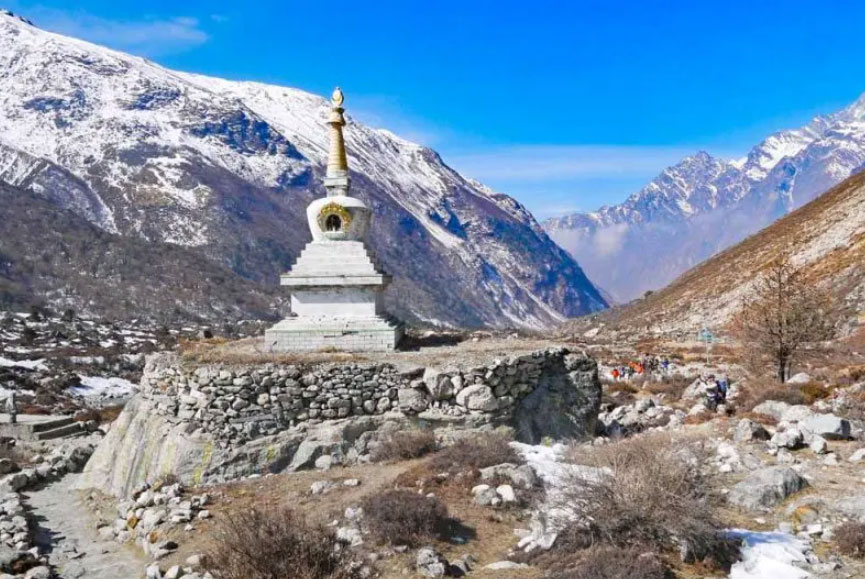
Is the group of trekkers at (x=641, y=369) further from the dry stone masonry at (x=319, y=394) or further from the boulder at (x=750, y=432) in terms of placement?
the boulder at (x=750, y=432)

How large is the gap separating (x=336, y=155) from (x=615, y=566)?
17.3 metres

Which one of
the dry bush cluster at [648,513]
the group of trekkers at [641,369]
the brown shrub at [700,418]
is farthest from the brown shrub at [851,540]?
the group of trekkers at [641,369]

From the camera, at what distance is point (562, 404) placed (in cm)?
1764

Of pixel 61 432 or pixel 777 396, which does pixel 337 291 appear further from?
pixel 61 432

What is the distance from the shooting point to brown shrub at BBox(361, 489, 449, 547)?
9.97 m

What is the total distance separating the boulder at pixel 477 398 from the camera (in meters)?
15.9

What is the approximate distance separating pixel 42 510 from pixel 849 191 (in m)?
85.0

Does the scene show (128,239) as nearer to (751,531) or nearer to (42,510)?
(42,510)

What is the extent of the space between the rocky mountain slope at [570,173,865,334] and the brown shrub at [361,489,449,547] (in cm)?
4464

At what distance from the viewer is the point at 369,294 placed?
2034 cm

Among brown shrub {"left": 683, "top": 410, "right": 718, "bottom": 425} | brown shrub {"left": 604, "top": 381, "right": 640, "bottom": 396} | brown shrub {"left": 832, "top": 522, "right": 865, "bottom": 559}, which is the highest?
brown shrub {"left": 683, "top": 410, "right": 718, "bottom": 425}

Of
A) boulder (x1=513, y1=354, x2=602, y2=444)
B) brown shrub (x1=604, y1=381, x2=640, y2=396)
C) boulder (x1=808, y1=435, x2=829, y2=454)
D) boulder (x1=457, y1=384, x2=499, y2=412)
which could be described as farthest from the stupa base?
brown shrub (x1=604, y1=381, x2=640, y2=396)

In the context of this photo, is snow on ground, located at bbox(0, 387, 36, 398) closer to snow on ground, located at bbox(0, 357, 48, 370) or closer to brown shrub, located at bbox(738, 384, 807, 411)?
snow on ground, located at bbox(0, 357, 48, 370)

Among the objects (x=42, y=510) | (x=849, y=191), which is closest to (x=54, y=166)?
(x=849, y=191)
